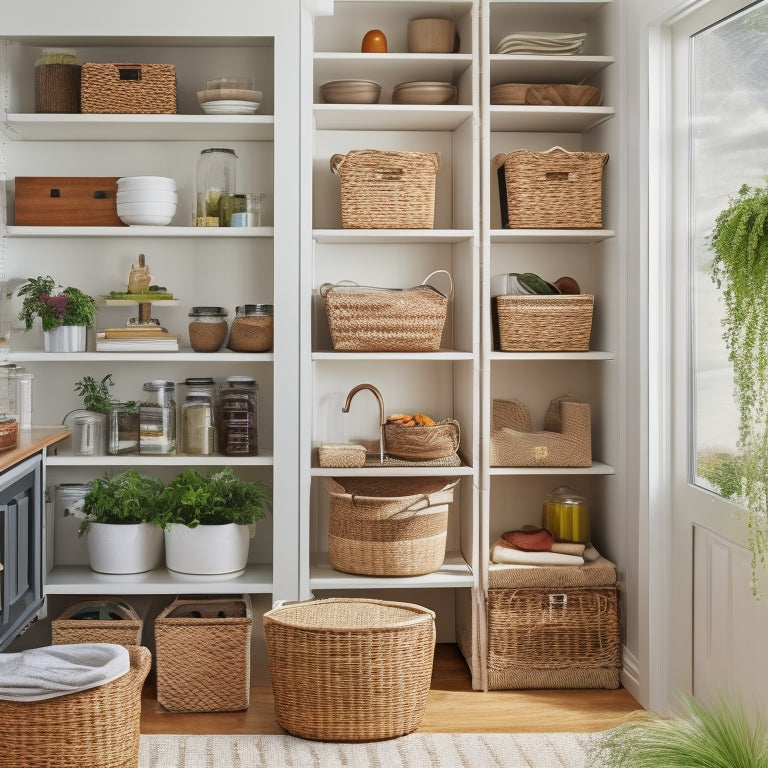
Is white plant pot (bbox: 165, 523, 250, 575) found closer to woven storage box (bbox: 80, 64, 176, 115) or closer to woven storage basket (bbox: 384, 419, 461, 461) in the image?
woven storage basket (bbox: 384, 419, 461, 461)

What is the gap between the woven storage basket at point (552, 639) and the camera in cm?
337

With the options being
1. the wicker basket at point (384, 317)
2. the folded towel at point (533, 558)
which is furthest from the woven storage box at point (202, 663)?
the wicker basket at point (384, 317)

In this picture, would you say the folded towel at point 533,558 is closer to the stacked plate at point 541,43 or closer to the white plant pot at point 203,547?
the white plant pot at point 203,547

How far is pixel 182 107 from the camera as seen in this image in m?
3.63

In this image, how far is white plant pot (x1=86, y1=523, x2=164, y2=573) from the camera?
334 centimetres

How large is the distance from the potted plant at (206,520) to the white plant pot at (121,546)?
81mm

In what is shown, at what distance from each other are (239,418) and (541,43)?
176 centimetres

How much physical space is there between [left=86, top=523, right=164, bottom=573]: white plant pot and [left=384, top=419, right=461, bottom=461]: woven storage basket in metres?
0.91

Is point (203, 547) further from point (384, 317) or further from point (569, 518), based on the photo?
point (569, 518)

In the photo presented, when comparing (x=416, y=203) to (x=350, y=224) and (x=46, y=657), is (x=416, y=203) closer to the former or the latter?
(x=350, y=224)

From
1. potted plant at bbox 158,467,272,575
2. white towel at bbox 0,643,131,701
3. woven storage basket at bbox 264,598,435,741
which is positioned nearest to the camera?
white towel at bbox 0,643,131,701

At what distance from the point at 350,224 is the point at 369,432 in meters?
0.85

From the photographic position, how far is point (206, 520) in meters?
3.33

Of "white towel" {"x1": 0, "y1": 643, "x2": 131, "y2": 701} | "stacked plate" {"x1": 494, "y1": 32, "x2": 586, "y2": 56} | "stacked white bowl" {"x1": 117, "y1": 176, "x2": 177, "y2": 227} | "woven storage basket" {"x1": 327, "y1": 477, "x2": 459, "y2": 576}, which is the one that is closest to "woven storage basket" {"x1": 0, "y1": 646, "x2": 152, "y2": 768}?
"white towel" {"x1": 0, "y1": 643, "x2": 131, "y2": 701}
